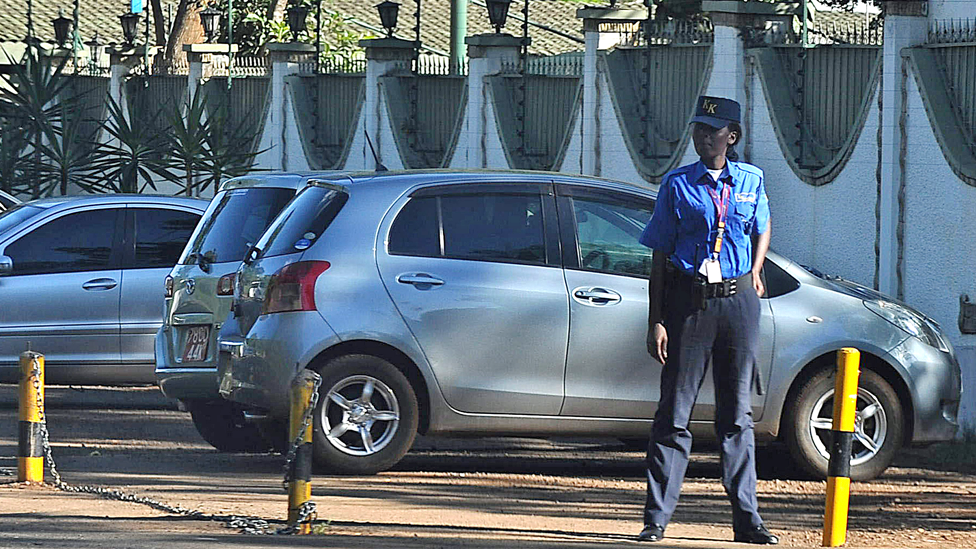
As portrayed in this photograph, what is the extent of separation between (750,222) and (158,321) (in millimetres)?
6279

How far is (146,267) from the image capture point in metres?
13.1

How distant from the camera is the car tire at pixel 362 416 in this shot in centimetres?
955

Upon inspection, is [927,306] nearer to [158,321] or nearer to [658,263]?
[158,321]

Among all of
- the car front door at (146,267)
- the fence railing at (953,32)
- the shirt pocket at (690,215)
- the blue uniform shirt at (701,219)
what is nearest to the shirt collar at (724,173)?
the blue uniform shirt at (701,219)

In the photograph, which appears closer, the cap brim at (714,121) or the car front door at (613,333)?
the cap brim at (714,121)

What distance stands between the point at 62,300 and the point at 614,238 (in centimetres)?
471

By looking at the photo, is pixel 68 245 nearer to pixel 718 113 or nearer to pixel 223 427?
pixel 223 427

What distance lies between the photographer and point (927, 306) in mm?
14008

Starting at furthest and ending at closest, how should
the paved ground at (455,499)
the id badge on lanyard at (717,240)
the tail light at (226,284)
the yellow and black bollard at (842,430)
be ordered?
the tail light at (226,284), the paved ground at (455,499), the id badge on lanyard at (717,240), the yellow and black bollard at (842,430)

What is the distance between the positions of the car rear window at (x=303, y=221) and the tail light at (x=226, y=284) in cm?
52

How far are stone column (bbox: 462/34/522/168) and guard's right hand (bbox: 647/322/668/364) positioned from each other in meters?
13.6

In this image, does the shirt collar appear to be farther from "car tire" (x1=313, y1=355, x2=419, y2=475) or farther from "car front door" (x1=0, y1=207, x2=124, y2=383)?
"car front door" (x1=0, y1=207, x2=124, y2=383)

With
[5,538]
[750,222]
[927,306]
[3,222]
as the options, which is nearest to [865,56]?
[927,306]

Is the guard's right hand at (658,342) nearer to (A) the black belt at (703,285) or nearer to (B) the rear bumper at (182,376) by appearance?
(A) the black belt at (703,285)
